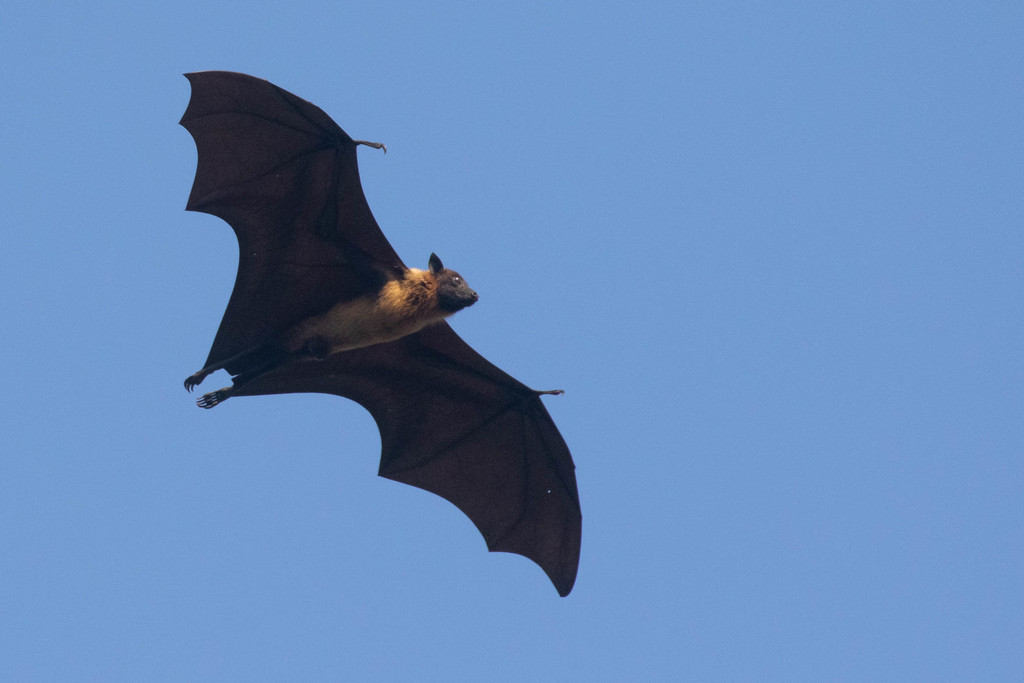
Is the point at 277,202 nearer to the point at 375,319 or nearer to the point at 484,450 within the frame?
the point at 375,319

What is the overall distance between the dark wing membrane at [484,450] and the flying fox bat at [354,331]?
2 centimetres

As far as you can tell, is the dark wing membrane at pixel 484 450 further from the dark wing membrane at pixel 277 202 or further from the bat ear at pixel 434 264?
the dark wing membrane at pixel 277 202

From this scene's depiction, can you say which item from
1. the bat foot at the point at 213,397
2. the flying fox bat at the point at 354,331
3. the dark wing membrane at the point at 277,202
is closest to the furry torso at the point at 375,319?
the flying fox bat at the point at 354,331

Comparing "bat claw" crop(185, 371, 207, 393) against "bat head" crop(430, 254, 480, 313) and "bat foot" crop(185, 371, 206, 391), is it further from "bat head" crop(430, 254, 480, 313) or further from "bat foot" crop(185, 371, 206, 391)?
"bat head" crop(430, 254, 480, 313)

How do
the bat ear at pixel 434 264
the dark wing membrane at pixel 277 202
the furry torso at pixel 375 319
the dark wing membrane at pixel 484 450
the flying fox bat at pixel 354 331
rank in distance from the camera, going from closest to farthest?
the dark wing membrane at pixel 277 202 < the flying fox bat at pixel 354 331 < the furry torso at pixel 375 319 < the bat ear at pixel 434 264 < the dark wing membrane at pixel 484 450

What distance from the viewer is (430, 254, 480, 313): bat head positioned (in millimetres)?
13500

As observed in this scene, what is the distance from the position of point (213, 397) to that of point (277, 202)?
240cm

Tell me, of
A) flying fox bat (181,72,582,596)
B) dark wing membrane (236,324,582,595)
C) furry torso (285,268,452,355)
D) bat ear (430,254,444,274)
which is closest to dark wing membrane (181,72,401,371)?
flying fox bat (181,72,582,596)

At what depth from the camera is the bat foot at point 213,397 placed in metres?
13.5

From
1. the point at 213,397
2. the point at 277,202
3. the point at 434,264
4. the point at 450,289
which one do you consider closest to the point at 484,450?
the point at 450,289

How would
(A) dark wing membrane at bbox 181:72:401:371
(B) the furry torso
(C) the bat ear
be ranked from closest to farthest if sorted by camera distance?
(A) dark wing membrane at bbox 181:72:401:371
(B) the furry torso
(C) the bat ear

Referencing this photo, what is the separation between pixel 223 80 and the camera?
41.4 feet

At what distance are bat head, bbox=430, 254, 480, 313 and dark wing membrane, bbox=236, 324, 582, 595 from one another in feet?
4.09

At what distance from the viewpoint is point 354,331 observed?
44.4ft
